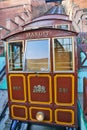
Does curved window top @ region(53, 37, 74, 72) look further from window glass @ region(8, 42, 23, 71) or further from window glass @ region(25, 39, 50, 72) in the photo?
window glass @ region(8, 42, 23, 71)

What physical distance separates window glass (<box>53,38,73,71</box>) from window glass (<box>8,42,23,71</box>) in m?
0.96

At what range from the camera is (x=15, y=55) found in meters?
6.25

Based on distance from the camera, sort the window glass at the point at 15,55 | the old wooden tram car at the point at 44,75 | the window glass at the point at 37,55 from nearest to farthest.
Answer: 1. the old wooden tram car at the point at 44,75
2. the window glass at the point at 37,55
3. the window glass at the point at 15,55

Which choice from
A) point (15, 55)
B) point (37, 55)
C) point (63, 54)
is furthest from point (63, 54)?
point (15, 55)

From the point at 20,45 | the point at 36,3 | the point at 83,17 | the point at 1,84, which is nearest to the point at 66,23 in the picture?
the point at 1,84

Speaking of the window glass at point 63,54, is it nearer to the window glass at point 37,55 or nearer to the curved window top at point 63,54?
the curved window top at point 63,54

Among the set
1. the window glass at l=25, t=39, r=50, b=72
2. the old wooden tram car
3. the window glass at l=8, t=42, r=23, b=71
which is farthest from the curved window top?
the window glass at l=8, t=42, r=23, b=71

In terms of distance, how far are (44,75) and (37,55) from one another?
541mm

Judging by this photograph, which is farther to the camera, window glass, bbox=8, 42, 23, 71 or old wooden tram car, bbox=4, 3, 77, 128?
window glass, bbox=8, 42, 23, 71

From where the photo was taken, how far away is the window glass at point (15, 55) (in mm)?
6105

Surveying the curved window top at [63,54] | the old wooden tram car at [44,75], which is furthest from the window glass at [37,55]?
the curved window top at [63,54]

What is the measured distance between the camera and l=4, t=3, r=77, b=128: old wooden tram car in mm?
5637

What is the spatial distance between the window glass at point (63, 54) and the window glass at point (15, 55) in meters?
0.96

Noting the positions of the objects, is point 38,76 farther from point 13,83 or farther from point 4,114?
point 4,114
